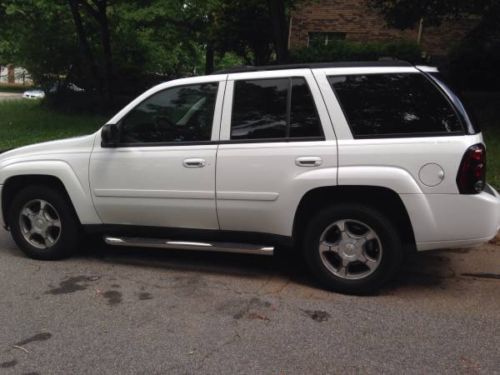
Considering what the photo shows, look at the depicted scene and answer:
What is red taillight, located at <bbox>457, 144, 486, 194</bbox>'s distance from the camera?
157 inches

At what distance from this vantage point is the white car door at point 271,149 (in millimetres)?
4309

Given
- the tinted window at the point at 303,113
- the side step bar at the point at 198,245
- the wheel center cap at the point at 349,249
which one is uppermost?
the tinted window at the point at 303,113

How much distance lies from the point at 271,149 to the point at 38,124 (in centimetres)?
1234

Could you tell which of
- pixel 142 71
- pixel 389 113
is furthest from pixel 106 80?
pixel 389 113

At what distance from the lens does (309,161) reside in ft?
14.1

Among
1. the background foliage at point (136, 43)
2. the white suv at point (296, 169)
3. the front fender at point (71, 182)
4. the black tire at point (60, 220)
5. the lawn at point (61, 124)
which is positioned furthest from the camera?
→ the background foliage at point (136, 43)

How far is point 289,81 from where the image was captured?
450 cm

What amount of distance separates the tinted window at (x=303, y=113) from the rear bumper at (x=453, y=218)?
34.6 inches

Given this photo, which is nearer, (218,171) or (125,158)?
(218,171)

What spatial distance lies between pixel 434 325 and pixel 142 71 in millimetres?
17135

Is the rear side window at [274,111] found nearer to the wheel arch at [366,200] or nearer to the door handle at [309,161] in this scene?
the door handle at [309,161]

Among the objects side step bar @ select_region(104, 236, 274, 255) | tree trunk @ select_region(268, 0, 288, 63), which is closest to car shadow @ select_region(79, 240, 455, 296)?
side step bar @ select_region(104, 236, 274, 255)

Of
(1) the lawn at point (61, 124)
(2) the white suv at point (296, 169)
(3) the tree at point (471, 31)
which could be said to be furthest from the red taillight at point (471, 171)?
(3) the tree at point (471, 31)

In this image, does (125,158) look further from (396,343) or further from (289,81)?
(396,343)
